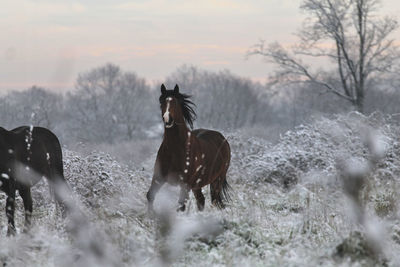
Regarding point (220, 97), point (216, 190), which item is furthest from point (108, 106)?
point (216, 190)

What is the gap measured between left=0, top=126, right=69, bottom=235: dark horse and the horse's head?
1587mm

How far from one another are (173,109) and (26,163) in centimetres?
212

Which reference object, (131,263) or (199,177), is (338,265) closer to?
(131,263)

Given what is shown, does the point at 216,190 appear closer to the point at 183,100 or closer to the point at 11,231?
the point at 183,100

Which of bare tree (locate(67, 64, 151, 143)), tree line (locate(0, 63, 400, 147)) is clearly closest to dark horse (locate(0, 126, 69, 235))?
tree line (locate(0, 63, 400, 147))

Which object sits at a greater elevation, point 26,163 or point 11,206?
point 26,163

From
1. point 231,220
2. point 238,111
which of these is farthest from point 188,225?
point 238,111

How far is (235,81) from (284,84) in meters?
42.6

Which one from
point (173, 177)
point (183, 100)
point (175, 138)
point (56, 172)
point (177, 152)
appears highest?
point (183, 100)

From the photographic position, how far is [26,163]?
6.27 metres

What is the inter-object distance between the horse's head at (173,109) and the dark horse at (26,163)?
159 centimetres

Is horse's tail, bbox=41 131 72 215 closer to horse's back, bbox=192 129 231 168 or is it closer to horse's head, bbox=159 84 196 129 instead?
horse's head, bbox=159 84 196 129

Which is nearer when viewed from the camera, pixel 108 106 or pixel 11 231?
pixel 11 231

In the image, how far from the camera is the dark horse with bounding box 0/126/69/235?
5.89 m
